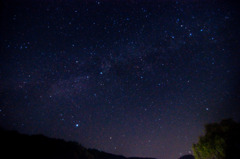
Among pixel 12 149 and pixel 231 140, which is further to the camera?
pixel 231 140

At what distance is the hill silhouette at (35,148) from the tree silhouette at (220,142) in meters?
16.9

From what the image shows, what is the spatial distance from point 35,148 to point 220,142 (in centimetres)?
2309

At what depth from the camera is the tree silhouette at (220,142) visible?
19.4 meters

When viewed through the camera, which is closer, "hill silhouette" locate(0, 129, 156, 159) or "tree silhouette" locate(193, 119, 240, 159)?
"hill silhouette" locate(0, 129, 156, 159)

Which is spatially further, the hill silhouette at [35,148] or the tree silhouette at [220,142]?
the tree silhouette at [220,142]

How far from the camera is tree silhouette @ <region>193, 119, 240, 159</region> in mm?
19391

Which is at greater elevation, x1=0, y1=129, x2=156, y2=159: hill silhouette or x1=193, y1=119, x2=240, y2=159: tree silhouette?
x1=193, y1=119, x2=240, y2=159: tree silhouette

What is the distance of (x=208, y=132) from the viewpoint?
22.7 meters

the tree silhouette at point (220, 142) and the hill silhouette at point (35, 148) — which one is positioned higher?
the tree silhouette at point (220, 142)

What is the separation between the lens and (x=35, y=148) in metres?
17.3

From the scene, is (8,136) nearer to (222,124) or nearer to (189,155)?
(222,124)

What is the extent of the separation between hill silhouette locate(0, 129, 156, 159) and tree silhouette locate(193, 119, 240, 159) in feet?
55.4

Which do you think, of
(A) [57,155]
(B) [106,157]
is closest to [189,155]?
(B) [106,157]

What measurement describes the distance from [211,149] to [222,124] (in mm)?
3942
